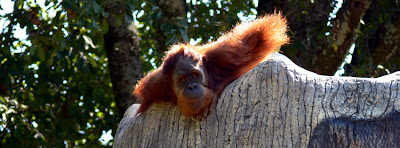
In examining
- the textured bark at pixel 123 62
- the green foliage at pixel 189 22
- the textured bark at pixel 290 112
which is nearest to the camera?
the textured bark at pixel 290 112

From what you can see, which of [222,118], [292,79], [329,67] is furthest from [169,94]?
[329,67]

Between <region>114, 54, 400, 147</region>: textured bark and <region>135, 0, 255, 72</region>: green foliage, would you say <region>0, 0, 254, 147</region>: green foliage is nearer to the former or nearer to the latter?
<region>135, 0, 255, 72</region>: green foliage

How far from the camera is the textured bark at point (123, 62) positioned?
5.32 meters

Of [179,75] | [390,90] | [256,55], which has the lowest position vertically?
[390,90]

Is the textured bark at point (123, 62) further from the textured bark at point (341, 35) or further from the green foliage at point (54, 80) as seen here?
the textured bark at point (341, 35)

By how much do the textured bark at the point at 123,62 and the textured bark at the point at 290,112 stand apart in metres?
2.33

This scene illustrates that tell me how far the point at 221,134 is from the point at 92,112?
3708 mm

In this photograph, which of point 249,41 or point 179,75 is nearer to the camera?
point 179,75

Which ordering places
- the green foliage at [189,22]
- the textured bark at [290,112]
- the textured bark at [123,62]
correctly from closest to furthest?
A: the textured bark at [290,112] < the green foliage at [189,22] < the textured bark at [123,62]

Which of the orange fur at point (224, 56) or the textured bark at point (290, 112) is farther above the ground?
the orange fur at point (224, 56)

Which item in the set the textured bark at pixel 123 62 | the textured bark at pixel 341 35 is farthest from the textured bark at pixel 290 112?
the textured bark at pixel 123 62

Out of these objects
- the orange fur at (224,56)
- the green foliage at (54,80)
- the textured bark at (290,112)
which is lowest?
the textured bark at (290,112)

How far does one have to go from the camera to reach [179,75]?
308 cm

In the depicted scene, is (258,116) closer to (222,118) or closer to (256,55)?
(222,118)
